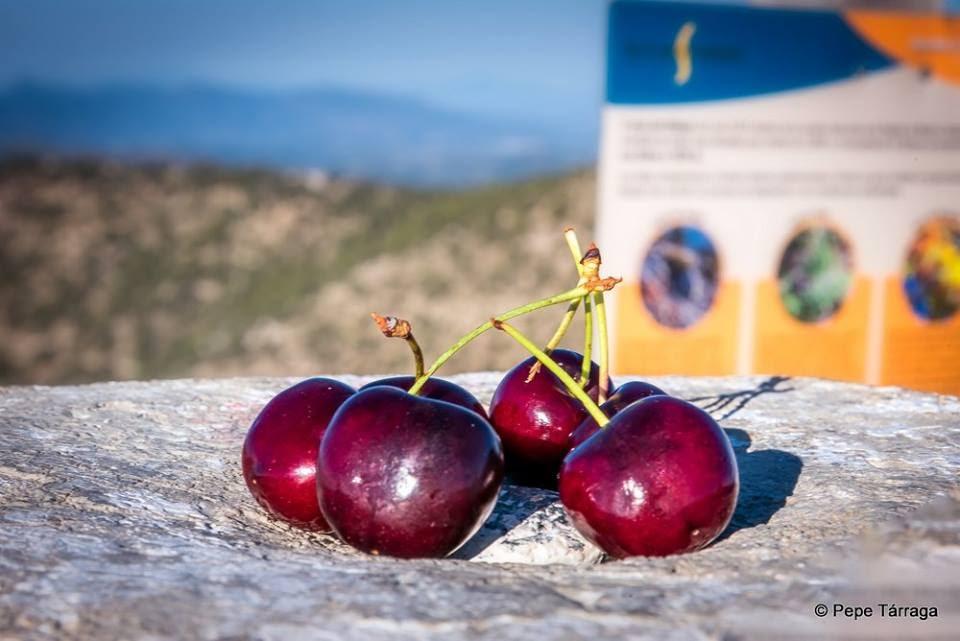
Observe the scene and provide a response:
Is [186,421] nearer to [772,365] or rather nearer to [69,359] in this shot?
[772,365]

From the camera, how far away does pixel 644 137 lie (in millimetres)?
4742

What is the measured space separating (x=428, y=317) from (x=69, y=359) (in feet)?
8.78

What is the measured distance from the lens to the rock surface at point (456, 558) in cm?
134

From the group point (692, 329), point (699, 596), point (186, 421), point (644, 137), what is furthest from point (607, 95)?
point (699, 596)

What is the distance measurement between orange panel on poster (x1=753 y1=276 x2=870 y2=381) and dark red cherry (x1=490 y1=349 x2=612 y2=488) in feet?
10.8

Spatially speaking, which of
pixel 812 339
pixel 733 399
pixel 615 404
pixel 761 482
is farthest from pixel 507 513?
pixel 812 339

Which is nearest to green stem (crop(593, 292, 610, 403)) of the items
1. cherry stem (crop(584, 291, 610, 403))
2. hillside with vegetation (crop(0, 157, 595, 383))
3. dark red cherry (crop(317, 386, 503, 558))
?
cherry stem (crop(584, 291, 610, 403))

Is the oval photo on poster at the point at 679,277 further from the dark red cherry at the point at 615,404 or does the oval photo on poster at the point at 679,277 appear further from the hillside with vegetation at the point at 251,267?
the dark red cherry at the point at 615,404

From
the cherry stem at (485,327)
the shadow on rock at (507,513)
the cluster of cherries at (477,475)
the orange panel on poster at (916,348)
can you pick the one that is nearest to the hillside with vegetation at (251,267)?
the orange panel on poster at (916,348)

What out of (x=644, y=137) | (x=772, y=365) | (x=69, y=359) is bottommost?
(x=69, y=359)

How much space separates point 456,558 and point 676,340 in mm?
3305

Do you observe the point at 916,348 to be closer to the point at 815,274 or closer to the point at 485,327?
the point at 815,274

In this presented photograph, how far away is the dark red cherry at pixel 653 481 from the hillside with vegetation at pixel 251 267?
498cm

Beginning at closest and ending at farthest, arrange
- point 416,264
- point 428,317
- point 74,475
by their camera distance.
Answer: point 74,475 < point 428,317 < point 416,264
